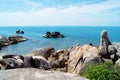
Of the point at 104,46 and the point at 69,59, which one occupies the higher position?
the point at 104,46

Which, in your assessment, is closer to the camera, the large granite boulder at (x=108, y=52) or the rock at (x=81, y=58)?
the rock at (x=81, y=58)

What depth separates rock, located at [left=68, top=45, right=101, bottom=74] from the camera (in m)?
24.4

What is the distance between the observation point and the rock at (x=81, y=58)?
80.0 feet

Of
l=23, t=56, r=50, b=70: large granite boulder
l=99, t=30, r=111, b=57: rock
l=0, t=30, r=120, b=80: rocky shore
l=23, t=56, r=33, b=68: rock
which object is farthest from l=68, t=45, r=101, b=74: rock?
l=23, t=56, r=33, b=68: rock

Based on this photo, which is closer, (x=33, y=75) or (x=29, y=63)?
(x=33, y=75)

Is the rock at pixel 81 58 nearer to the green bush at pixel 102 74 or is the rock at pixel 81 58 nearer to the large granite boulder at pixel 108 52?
the large granite boulder at pixel 108 52

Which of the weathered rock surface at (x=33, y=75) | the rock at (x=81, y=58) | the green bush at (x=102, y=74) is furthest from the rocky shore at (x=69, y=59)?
the green bush at (x=102, y=74)

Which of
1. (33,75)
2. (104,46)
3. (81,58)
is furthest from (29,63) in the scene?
(104,46)

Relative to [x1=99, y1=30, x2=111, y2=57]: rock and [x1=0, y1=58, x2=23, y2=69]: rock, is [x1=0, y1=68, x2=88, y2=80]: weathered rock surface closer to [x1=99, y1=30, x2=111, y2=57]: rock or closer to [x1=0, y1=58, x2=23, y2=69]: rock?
[x1=0, y1=58, x2=23, y2=69]: rock

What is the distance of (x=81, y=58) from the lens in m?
26.4

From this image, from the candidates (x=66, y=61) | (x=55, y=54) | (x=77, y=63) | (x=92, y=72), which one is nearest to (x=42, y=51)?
(x=55, y=54)

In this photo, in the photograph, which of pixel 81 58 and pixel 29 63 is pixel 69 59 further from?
pixel 29 63

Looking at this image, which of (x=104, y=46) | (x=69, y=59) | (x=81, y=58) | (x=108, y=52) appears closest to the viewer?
(x=81, y=58)

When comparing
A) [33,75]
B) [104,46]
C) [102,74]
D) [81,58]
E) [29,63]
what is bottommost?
[81,58]
